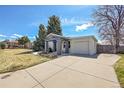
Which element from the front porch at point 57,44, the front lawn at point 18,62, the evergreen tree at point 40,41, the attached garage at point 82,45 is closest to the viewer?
the front lawn at point 18,62

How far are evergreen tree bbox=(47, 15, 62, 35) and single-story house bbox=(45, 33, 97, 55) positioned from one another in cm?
764

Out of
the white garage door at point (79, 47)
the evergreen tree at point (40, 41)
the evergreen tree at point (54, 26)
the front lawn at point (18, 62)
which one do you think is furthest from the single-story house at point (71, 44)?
the evergreen tree at point (54, 26)

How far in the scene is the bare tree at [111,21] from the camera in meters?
16.4

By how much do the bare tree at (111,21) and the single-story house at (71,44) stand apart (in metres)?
4.85

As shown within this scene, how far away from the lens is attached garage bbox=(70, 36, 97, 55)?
12.7 meters

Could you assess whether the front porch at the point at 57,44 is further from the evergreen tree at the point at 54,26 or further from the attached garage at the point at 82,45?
the evergreen tree at the point at 54,26

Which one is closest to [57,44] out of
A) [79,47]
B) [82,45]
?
[79,47]

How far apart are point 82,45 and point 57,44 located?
2958mm

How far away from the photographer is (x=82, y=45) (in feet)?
42.9

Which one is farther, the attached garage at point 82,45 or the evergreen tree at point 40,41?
the evergreen tree at point 40,41

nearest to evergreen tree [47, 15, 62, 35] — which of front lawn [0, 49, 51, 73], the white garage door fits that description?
the white garage door
